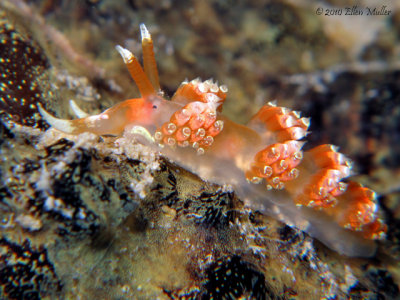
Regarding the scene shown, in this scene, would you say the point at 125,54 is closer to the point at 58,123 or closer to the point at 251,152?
the point at 58,123

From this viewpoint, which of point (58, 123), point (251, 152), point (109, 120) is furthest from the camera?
point (251, 152)

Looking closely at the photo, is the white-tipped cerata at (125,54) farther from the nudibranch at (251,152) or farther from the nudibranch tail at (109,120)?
the nudibranch tail at (109,120)

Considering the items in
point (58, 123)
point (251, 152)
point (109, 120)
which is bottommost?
point (58, 123)

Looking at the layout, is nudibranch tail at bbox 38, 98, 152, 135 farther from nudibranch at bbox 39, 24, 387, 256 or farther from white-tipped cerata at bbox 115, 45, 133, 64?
white-tipped cerata at bbox 115, 45, 133, 64

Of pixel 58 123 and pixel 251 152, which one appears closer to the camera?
pixel 58 123

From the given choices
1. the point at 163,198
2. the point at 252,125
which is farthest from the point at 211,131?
the point at 163,198

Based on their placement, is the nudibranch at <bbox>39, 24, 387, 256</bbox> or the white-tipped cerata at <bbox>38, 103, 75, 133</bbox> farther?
the nudibranch at <bbox>39, 24, 387, 256</bbox>

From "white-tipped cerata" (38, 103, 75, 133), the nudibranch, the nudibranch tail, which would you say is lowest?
"white-tipped cerata" (38, 103, 75, 133)

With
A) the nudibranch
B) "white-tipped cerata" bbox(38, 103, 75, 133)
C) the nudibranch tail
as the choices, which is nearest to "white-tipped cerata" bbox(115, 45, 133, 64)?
the nudibranch

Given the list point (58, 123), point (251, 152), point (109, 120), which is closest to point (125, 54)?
point (109, 120)
